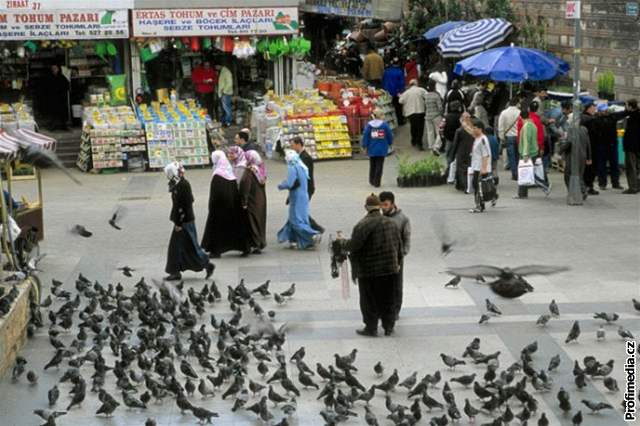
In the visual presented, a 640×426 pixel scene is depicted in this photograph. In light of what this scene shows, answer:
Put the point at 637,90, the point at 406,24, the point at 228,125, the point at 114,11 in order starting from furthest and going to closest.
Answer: the point at 406,24 → the point at 228,125 → the point at 114,11 → the point at 637,90

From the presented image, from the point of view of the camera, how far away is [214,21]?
1063 inches

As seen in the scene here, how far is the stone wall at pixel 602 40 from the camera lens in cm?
2455

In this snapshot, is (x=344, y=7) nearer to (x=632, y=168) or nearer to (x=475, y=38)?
(x=475, y=38)

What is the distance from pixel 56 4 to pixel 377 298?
1455 cm

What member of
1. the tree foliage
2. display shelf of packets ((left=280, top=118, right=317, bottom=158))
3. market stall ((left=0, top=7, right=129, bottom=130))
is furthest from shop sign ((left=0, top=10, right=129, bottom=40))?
the tree foliage

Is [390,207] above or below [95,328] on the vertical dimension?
above

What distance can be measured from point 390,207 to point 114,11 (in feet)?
45.7

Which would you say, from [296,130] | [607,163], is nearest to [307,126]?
[296,130]

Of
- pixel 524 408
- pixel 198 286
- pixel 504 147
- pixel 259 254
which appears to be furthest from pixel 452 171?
pixel 524 408

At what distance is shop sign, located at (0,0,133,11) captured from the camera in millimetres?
26172

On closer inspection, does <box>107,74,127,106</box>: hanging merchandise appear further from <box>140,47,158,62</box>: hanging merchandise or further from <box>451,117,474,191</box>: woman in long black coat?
<box>451,117,474,191</box>: woman in long black coat

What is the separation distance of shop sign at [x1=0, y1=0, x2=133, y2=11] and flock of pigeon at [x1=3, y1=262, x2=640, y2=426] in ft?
42.2

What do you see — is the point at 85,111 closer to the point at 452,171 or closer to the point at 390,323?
the point at 452,171

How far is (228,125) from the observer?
28594 mm
